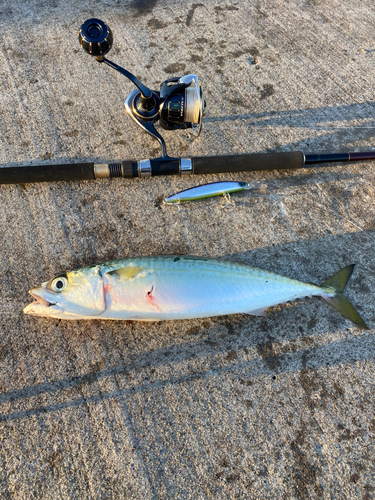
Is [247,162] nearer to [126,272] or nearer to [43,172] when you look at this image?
[126,272]

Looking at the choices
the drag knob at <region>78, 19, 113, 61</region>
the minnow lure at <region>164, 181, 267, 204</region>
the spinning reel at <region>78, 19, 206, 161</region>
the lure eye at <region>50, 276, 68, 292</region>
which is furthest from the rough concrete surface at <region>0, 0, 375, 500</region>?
the drag knob at <region>78, 19, 113, 61</region>

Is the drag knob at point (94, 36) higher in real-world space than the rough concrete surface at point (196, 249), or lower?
higher

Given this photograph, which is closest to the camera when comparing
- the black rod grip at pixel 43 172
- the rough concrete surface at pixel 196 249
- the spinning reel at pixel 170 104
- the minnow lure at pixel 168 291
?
the rough concrete surface at pixel 196 249

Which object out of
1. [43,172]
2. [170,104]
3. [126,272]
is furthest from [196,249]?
[43,172]

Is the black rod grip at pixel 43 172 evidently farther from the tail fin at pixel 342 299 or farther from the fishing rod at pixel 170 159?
the tail fin at pixel 342 299

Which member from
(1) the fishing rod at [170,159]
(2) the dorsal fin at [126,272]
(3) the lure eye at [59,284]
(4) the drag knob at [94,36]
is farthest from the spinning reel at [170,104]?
(3) the lure eye at [59,284]

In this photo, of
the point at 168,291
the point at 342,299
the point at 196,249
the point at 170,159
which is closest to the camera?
the point at 168,291
